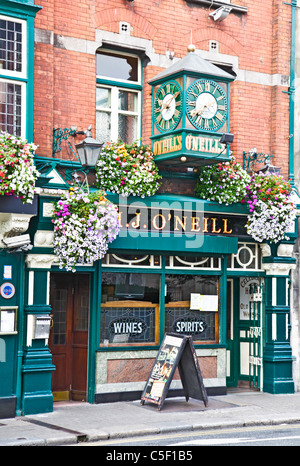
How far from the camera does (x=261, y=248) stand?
14.1 m

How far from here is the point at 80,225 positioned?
438 inches

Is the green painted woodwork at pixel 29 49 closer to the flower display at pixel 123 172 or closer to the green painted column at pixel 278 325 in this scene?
the flower display at pixel 123 172

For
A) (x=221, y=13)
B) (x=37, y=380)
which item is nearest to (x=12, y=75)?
(x=221, y=13)

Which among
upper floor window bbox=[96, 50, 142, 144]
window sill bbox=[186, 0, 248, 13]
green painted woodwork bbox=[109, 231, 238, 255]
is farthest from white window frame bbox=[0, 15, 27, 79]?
window sill bbox=[186, 0, 248, 13]

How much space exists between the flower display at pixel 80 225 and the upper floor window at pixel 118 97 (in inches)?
75.4

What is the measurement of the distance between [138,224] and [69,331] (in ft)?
7.60

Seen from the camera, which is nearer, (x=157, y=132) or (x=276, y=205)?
(x=157, y=132)

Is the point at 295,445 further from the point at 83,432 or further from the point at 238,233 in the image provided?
the point at 238,233

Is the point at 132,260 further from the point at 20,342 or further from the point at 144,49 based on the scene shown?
the point at 144,49

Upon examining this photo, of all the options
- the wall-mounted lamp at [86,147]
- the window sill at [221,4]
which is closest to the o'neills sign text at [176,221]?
the wall-mounted lamp at [86,147]

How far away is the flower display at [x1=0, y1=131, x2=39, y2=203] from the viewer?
33.4 feet

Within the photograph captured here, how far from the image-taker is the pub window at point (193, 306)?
42.4 feet
